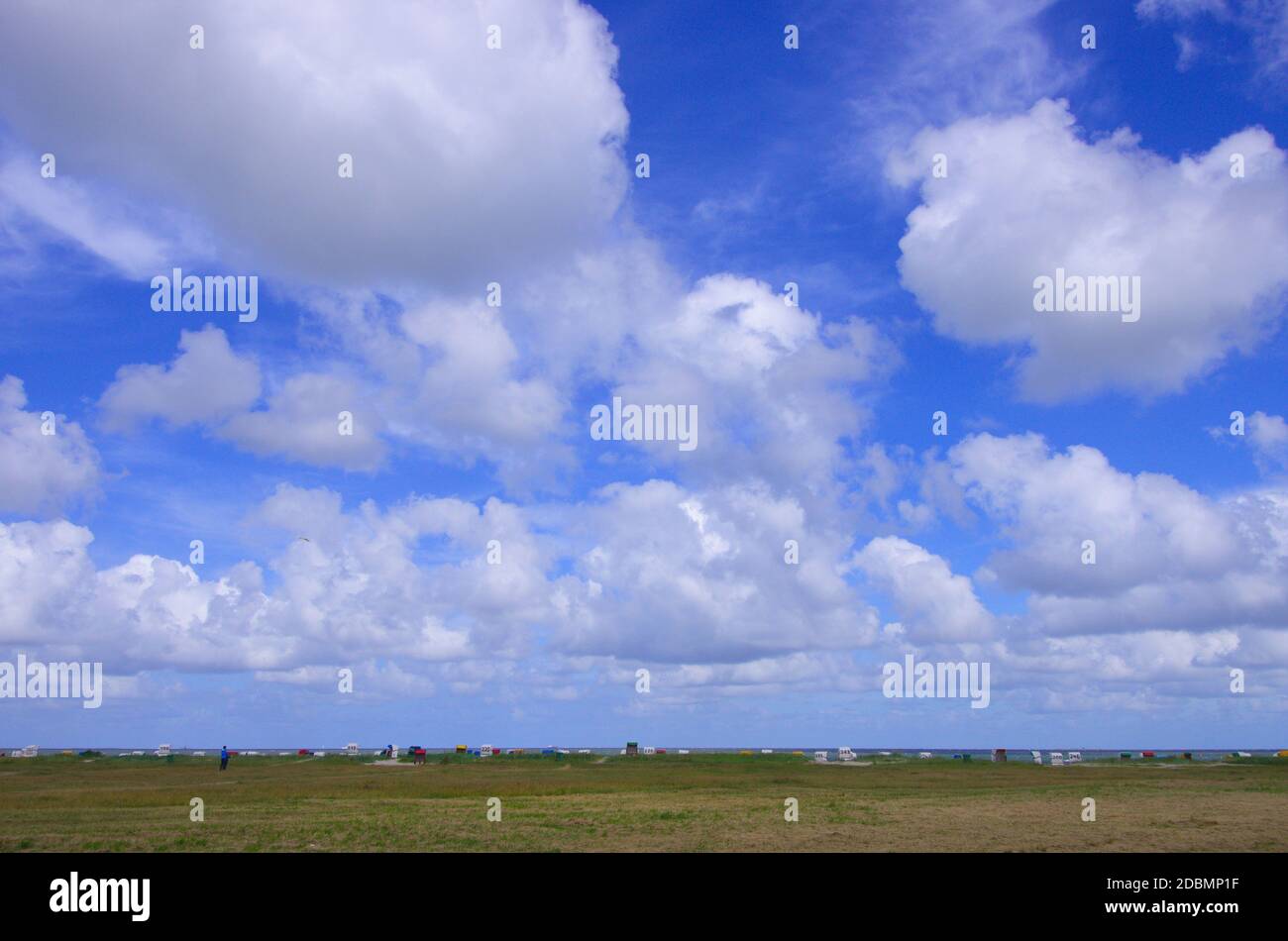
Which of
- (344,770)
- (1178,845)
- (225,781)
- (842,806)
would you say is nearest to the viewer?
(1178,845)

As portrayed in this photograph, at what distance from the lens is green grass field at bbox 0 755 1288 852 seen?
30.6 metres

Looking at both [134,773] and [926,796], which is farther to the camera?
[134,773]

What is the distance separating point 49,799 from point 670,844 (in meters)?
35.5

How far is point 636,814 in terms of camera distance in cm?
3978

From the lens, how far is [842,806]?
45.3 m

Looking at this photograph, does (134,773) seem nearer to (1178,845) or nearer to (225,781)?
(225,781)

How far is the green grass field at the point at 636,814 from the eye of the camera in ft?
100

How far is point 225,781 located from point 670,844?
45084 millimetres

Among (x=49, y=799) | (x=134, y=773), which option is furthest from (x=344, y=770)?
(x=49, y=799)
